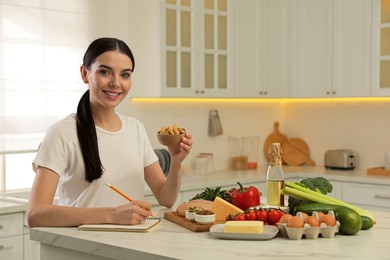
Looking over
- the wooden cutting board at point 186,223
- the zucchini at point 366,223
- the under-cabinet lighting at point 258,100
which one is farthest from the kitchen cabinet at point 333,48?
the wooden cutting board at point 186,223

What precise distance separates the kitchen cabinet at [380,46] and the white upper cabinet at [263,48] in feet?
2.99

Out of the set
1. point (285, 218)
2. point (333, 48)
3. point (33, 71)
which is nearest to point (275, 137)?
point (333, 48)

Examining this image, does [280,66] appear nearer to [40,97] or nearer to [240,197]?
[40,97]

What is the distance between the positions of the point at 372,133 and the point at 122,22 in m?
2.48

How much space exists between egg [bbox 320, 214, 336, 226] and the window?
9.03 feet

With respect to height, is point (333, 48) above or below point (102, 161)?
above

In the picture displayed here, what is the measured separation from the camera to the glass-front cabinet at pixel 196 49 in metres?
5.54

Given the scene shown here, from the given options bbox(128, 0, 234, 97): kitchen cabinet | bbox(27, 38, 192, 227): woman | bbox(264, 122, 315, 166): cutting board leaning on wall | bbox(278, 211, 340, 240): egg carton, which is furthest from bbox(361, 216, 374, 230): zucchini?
bbox(264, 122, 315, 166): cutting board leaning on wall

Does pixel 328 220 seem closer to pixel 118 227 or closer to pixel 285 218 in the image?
pixel 285 218

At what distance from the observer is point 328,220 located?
2639mm

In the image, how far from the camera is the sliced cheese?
292 centimetres

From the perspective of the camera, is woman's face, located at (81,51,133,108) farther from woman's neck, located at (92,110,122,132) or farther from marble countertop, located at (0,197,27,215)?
marble countertop, located at (0,197,27,215)

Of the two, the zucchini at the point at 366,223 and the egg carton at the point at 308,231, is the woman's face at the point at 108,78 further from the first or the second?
the zucchini at the point at 366,223

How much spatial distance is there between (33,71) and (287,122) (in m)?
2.97
